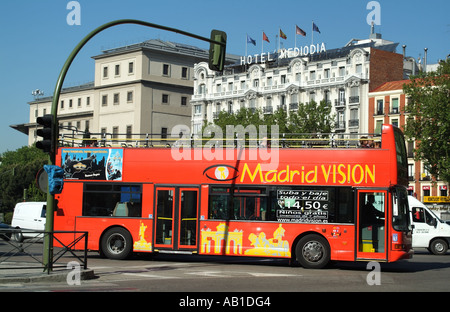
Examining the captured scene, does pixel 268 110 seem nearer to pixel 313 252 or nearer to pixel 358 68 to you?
pixel 358 68

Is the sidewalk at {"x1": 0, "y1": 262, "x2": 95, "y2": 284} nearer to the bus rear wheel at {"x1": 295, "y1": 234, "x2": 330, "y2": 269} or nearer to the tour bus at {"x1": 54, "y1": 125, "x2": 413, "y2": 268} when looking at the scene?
the tour bus at {"x1": 54, "y1": 125, "x2": 413, "y2": 268}

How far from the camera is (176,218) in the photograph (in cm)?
2112

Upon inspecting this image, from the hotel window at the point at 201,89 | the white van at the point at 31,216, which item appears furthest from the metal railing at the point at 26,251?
the hotel window at the point at 201,89

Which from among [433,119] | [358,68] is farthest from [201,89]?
[433,119]

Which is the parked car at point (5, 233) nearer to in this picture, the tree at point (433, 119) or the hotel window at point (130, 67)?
the tree at point (433, 119)

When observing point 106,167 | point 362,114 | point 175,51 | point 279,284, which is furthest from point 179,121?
point 279,284

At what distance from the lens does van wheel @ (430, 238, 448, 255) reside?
102ft

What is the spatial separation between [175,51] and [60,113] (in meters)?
22.3

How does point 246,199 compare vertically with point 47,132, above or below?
below

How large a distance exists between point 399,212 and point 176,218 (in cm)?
667

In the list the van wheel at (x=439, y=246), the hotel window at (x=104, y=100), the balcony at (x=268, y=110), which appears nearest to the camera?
the van wheel at (x=439, y=246)

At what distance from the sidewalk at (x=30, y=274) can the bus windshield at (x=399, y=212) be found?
28.0ft

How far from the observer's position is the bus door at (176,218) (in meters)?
21.0
